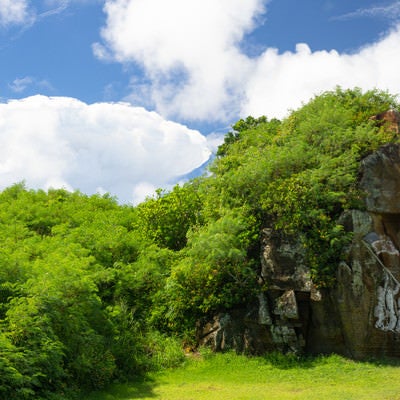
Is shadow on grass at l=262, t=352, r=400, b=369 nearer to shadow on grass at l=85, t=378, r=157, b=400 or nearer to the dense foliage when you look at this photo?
the dense foliage

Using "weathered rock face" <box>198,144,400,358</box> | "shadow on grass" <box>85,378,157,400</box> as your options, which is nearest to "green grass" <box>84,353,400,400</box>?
"shadow on grass" <box>85,378,157,400</box>

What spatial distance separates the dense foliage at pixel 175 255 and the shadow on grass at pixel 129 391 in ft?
1.41

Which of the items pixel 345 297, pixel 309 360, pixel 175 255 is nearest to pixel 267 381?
pixel 309 360

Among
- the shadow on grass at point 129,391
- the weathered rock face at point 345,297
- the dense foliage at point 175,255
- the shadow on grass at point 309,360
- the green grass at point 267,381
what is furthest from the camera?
the weathered rock face at point 345,297

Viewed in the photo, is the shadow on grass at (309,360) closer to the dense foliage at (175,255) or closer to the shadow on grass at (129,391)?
the dense foliage at (175,255)

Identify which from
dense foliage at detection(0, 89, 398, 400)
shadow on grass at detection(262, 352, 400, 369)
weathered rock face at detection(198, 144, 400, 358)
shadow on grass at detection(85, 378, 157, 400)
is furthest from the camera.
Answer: weathered rock face at detection(198, 144, 400, 358)

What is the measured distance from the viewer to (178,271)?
2167 centimetres

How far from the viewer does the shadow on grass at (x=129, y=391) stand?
629 inches

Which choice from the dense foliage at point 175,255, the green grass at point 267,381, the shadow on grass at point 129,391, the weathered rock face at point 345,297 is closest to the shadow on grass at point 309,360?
the green grass at point 267,381

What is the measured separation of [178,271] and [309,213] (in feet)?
19.5

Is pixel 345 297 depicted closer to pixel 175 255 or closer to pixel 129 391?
pixel 175 255

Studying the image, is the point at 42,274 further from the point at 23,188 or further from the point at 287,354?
the point at 23,188

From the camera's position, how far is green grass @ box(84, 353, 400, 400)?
1555 centimetres

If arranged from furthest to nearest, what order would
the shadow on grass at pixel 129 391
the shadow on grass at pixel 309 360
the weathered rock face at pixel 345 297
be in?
the weathered rock face at pixel 345 297 < the shadow on grass at pixel 309 360 < the shadow on grass at pixel 129 391
